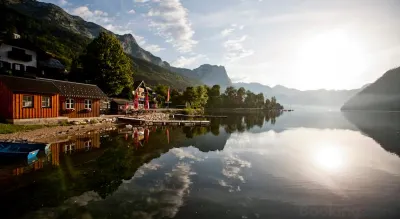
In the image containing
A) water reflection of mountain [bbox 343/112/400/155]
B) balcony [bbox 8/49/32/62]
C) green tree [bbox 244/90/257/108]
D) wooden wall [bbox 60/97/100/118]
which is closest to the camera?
wooden wall [bbox 60/97/100/118]

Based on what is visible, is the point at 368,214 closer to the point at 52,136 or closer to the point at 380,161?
the point at 380,161

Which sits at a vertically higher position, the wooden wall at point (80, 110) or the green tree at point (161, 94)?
the green tree at point (161, 94)

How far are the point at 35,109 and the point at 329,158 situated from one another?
1511 inches

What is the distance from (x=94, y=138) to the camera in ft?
101

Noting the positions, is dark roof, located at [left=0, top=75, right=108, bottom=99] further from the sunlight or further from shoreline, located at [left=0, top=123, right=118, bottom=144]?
the sunlight

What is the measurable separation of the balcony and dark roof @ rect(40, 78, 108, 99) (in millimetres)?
22439

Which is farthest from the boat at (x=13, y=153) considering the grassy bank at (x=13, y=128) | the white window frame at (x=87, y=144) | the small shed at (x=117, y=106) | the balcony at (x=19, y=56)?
the balcony at (x=19, y=56)

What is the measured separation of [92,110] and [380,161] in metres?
43.8

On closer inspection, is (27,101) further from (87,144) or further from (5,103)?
(87,144)

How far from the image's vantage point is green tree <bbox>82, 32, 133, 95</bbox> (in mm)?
52906

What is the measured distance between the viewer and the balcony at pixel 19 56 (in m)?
49.2

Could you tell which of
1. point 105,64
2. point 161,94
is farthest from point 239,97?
point 105,64

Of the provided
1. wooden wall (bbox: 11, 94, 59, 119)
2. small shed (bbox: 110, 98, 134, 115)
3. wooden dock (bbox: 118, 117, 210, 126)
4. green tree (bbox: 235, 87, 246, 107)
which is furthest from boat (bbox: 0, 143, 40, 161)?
green tree (bbox: 235, 87, 246, 107)

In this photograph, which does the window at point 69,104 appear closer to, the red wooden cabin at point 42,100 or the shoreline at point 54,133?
the red wooden cabin at point 42,100
